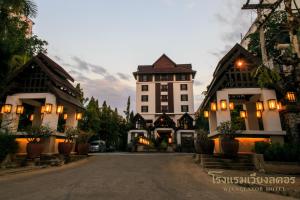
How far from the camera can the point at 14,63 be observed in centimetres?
1502

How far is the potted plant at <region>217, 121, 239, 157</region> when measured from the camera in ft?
35.4

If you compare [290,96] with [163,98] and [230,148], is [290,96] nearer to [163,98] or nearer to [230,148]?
[230,148]

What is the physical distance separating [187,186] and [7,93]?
49.1 ft

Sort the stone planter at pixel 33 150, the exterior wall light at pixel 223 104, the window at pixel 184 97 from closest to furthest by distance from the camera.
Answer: the stone planter at pixel 33 150, the exterior wall light at pixel 223 104, the window at pixel 184 97

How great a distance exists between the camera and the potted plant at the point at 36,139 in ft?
38.1

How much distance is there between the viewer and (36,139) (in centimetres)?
1225

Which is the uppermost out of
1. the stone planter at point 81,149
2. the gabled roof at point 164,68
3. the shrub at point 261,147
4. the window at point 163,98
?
the gabled roof at point 164,68

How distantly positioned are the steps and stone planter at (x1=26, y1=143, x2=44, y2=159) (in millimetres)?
9811

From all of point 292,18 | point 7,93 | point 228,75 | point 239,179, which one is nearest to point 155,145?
point 228,75

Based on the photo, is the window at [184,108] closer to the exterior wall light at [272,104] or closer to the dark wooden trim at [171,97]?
the dark wooden trim at [171,97]

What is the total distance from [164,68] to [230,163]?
122ft

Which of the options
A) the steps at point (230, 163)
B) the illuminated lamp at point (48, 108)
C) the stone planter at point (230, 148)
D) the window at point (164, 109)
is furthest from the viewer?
the window at point (164, 109)

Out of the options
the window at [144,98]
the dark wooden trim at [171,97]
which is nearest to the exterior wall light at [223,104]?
the dark wooden trim at [171,97]

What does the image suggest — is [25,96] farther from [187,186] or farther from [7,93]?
[187,186]
